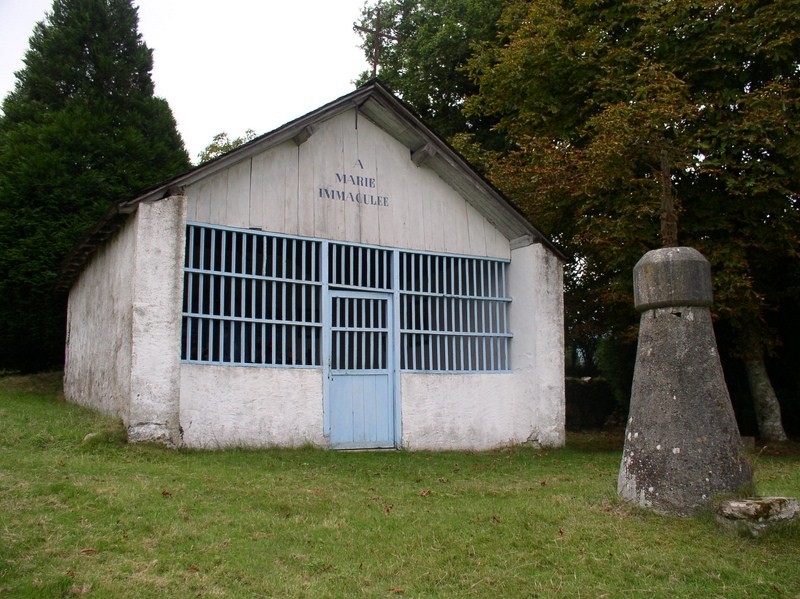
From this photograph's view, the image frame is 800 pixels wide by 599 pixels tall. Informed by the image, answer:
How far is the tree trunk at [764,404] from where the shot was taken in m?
14.5

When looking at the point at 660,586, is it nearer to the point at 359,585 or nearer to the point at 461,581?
the point at 461,581

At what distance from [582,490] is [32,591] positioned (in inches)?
213

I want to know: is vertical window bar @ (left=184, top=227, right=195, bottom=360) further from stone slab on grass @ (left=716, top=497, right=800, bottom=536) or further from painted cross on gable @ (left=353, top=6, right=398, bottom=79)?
stone slab on grass @ (left=716, top=497, right=800, bottom=536)

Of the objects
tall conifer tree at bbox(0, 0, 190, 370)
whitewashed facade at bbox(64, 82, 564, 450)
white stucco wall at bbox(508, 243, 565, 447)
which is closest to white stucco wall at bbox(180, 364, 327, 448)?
whitewashed facade at bbox(64, 82, 564, 450)

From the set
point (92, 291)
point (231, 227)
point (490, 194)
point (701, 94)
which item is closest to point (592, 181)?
point (490, 194)

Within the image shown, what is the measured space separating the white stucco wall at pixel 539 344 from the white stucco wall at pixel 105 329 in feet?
21.8

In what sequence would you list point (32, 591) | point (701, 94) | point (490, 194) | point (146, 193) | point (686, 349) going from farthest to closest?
point (701, 94) → point (490, 194) → point (146, 193) → point (686, 349) → point (32, 591)

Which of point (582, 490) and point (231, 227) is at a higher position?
point (231, 227)

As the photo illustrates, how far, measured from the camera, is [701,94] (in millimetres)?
13906

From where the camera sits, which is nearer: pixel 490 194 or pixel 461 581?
pixel 461 581

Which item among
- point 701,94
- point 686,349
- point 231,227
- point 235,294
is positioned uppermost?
point 701,94

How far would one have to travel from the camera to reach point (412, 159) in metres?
12.8

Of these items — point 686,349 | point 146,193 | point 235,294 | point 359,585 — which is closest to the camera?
point 359,585

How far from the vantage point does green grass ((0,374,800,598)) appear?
507 centimetres
